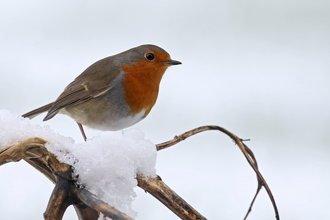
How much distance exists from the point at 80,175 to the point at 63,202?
0.30 feet

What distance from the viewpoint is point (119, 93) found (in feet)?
6.08

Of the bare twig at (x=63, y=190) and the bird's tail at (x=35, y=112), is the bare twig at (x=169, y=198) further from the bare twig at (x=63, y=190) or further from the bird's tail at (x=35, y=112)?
the bird's tail at (x=35, y=112)

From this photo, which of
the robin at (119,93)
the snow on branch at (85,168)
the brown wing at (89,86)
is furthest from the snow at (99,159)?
the brown wing at (89,86)

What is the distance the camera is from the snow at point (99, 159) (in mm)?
933

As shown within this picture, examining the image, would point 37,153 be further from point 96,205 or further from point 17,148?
point 96,205

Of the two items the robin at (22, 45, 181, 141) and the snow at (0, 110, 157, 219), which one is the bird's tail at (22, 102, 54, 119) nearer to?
the robin at (22, 45, 181, 141)

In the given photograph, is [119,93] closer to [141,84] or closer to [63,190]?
[141,84]

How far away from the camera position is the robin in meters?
1.83

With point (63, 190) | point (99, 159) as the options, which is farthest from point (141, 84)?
point (63, 190)

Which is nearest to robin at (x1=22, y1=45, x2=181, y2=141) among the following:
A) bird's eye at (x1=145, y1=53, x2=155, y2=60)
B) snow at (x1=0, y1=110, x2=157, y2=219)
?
bird's eye at (x1=145, y1=53, x2=155, y2=60)

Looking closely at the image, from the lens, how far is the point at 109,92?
6.18ft

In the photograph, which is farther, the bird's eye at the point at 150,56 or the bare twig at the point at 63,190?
the bird's eye at the point at 150,56

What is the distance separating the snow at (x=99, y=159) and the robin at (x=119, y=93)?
0.73 meters

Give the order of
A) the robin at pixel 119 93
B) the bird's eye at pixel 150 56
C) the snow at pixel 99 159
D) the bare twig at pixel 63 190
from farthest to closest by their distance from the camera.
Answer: the bird's eye at pixel 150 56, the robin at pixel 119 93, the snow at pixel 99 159, the bare twig at pixel 63 190
